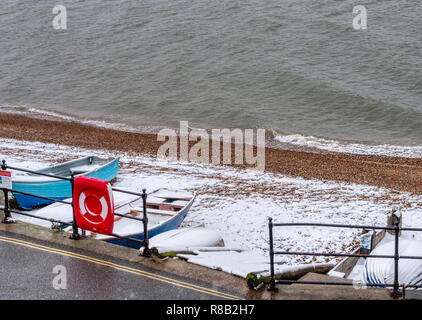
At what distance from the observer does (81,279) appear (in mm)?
8539

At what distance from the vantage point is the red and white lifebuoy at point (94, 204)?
8.95 meters

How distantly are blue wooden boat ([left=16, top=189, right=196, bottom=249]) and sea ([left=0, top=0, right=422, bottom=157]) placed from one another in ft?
50.7

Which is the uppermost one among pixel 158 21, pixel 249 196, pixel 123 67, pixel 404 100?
pixel 158 21

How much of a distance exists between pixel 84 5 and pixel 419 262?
59084 millimetres

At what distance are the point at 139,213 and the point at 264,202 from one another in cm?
501

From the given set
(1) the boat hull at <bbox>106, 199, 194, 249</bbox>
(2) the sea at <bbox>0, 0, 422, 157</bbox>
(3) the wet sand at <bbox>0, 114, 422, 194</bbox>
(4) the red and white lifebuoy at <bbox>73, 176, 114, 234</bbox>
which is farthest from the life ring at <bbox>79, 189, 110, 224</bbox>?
(2) the sea at <bbox>0, 0, 422, 157</bbox>

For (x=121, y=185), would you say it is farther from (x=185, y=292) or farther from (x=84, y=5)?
(x=84, y=5)

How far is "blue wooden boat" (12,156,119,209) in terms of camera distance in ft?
53.1

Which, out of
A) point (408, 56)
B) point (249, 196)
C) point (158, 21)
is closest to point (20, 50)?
point (158, 21)

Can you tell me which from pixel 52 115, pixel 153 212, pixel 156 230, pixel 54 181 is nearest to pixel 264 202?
pixel 153 212

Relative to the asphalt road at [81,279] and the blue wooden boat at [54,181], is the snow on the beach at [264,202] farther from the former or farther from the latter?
the asphalt road at [81,279]

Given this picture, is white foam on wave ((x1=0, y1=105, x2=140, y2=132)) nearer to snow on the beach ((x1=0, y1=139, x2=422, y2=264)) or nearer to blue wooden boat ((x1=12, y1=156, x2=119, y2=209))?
snow on the beach ((x1=0, y1=139, x2=422, y2=264))

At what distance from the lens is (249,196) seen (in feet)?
61.7

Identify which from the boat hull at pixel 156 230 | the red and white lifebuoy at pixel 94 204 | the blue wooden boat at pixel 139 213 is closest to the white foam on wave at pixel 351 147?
the blue wooden boat at pixel 139 213
